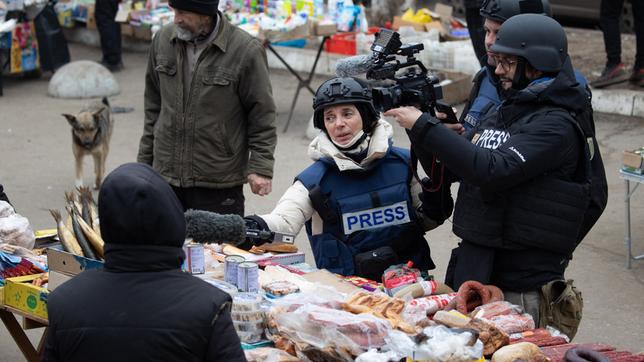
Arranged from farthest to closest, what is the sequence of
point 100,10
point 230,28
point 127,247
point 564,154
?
point 100,10 → point 230,28 → point 564,154 → point 127,247

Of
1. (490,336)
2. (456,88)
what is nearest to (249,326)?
(490,336)

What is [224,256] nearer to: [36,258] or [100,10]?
[36,258]

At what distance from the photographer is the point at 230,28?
5.56m

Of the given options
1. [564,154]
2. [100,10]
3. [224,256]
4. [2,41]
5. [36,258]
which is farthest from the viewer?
[100,10]

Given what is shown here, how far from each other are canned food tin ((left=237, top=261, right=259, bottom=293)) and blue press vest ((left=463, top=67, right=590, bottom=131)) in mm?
1266

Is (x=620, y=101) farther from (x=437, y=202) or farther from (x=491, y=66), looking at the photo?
(x=437, y=202)

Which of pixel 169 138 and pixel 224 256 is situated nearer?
pixel 224 256

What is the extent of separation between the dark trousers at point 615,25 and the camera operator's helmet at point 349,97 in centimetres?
637

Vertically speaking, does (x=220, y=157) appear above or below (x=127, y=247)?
below

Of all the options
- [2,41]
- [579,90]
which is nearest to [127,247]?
[579,90]

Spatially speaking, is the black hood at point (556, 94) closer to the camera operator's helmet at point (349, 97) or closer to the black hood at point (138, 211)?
the camera operator's helmet at point (349, 97)

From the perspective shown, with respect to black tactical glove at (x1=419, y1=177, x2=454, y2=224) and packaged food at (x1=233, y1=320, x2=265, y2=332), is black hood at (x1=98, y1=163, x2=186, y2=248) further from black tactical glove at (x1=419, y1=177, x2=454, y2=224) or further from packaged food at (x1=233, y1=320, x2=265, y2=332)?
black tactical glove at (x1=419, y1=177, x2=454, y2=224)

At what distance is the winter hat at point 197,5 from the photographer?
5.22 m

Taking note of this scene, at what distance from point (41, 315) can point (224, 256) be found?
32.0 inches
